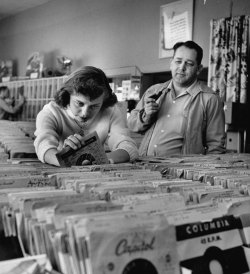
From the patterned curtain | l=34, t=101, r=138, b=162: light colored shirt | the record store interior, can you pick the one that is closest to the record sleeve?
the record store interior

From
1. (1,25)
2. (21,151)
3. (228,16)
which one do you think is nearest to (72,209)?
(21,151)

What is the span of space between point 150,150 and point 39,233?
2.18 m

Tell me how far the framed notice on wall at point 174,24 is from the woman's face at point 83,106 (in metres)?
4.26

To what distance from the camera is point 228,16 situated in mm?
5316

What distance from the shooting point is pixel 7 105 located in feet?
27.5

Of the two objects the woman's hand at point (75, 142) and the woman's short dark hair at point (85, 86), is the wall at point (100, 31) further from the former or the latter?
the woman's hand at point (75, 142)

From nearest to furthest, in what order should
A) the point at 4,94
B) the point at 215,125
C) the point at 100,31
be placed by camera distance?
the point at 215,125 → the point at 100,31 → the point at 4,94

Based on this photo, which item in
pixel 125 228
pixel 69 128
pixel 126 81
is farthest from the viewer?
pixel 126 81

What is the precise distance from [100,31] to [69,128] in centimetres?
576

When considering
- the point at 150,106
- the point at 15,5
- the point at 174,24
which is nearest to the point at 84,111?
the point at 150,106

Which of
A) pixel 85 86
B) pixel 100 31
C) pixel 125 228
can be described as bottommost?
pixel 125 228

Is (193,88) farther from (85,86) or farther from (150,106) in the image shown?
(85,86)

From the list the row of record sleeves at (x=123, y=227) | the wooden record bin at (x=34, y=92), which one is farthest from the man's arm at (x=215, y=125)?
the wooden record bin at (x=34, y=92)

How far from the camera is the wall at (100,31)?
583 centimetres
